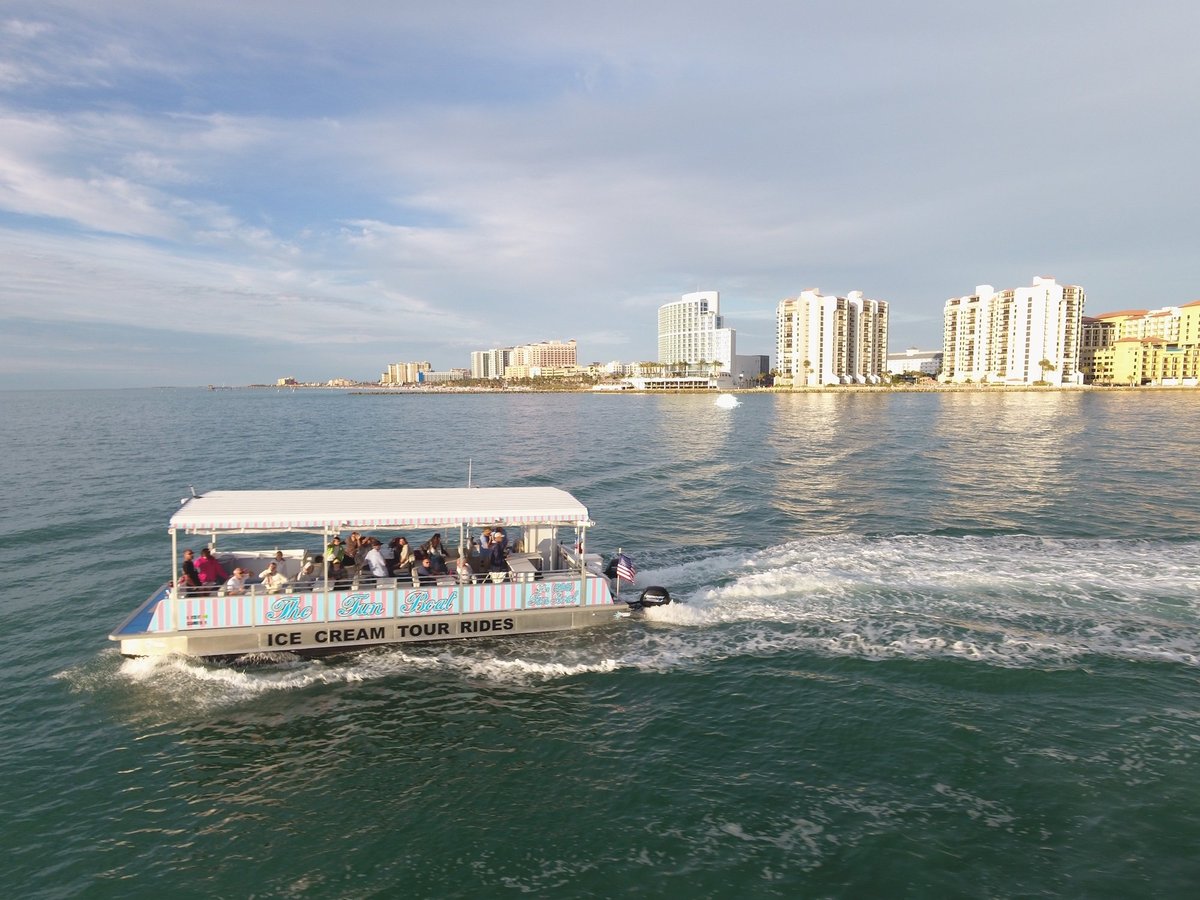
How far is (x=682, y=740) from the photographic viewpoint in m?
12.4

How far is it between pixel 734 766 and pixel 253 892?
757 centimetres

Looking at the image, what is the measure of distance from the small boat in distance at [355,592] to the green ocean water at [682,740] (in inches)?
27.1

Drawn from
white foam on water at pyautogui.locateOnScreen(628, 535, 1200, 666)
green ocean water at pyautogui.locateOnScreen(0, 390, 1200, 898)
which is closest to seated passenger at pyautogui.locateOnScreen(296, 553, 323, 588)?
green ocean water at pyautogui.locateOnScreen(0, 390, 1200, 898)

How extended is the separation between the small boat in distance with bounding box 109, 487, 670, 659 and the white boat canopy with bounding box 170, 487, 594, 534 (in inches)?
1.1

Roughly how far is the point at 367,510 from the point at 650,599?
7901mm

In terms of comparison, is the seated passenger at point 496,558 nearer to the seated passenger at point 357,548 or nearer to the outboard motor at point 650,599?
the seated passenger at point 357,548

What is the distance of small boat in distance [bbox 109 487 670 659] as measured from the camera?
14.7 meters

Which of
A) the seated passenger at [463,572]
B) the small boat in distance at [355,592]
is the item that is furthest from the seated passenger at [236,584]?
the seated passenger at [463,572]

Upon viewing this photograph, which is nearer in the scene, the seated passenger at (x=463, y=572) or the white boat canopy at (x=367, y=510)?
the white boat canopy at (x=367, y=510)

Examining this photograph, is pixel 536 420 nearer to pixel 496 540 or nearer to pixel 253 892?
pixel 496 540

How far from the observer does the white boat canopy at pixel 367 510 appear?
48.5 ft

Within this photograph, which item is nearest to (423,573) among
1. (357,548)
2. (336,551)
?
(336,551)

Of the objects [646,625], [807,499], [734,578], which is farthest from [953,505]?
[646,625]

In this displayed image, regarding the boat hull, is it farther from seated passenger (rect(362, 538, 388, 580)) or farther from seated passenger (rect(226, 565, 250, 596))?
seated passenger (rect(362, 538, 388, 580))
